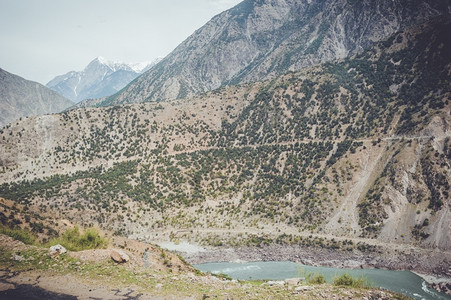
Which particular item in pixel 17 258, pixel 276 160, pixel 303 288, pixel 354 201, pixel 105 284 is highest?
pixel 17 258

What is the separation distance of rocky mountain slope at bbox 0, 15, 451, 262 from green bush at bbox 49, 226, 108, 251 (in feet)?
140

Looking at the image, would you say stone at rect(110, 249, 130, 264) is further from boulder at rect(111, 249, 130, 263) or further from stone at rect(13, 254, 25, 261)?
stone at rect(13, 254, 25, 261)

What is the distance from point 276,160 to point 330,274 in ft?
139

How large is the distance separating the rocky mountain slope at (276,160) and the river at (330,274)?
690 centimetres

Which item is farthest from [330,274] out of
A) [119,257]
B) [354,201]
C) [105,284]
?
[105,284]

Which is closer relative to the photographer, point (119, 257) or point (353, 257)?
point (119, 257)

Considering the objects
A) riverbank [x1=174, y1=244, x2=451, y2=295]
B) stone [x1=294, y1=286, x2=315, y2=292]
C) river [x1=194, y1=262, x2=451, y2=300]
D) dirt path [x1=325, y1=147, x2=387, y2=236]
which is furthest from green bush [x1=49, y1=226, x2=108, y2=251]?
dirt path [x1=325, y1=147, x2=387, y2=236]

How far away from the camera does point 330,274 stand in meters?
49.8

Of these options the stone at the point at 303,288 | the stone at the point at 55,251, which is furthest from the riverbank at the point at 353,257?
the stone at the point at 55,251

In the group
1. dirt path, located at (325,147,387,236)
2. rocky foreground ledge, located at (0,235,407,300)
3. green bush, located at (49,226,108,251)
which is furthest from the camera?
dirt path, located at (325,147,387,236)

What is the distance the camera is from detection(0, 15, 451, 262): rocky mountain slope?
63.3 meters

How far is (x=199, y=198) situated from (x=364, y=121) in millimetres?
54910

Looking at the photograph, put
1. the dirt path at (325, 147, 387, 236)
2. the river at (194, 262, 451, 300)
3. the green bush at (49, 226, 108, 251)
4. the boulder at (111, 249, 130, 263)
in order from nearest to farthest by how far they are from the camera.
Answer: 1. the boulder at (111, 249, 130, 263)
2. the green bush at (49, 226, 108, 251)
3. the river at (194, 262, 451, 300)
4. the dirt path at (325, 147, 387, 236)

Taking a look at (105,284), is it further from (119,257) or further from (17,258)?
(17,258)
